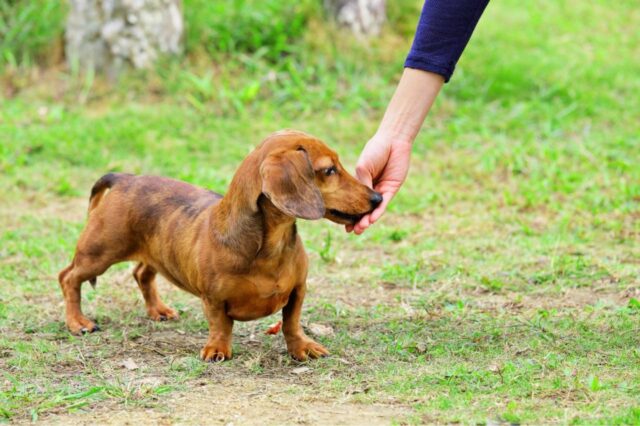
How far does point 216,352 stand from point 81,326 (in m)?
0.96

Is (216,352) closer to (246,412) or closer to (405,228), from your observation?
(246,412)

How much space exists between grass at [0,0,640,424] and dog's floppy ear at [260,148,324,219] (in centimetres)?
73

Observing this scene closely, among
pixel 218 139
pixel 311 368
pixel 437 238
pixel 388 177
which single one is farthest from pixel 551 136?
pixel 311 368

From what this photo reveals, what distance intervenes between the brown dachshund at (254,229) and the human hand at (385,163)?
33cm

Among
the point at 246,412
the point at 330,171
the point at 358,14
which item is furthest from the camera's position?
the point at 358,14

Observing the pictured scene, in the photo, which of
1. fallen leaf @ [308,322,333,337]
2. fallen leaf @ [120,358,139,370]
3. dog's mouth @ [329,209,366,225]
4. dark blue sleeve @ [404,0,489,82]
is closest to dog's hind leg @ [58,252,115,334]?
fallen leaf @ [120,358,139,370]

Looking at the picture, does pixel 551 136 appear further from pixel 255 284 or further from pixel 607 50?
pixel 255 284

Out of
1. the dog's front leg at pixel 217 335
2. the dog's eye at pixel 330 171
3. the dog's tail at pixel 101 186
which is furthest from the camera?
the dog's tail at pixel 101 186

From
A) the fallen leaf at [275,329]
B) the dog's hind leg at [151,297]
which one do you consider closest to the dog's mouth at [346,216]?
the fallen leaf at [275,329]

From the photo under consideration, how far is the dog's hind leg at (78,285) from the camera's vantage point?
Result: 488 centimetres

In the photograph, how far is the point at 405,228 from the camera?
673cm

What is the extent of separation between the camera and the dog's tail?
16.5 feet

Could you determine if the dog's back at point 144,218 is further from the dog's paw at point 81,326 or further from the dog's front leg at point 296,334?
the dog's front leg at point 296,334

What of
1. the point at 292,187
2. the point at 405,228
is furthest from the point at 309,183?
the point at 405,228
